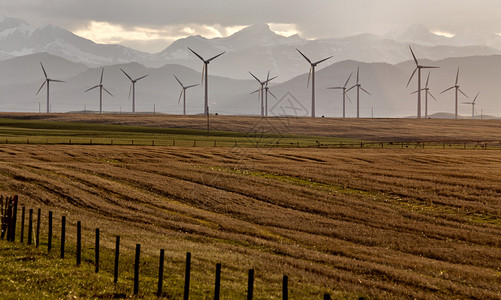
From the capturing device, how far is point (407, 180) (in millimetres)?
64188

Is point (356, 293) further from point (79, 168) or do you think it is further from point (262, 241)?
point (79, 168)

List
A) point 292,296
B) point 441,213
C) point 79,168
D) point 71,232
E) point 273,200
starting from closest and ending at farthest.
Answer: point 292,296, point 71,232, point 441,213, point 273,200, point 79,168

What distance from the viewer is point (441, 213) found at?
46.9m

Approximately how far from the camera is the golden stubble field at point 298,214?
27594 mm

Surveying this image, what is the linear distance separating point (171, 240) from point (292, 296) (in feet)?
41.1

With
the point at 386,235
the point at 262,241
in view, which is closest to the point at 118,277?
the point at 262,241

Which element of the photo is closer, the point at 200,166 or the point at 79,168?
the point at 79,168

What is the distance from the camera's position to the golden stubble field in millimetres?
27594

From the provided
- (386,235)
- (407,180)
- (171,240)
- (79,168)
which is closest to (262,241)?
(171,240)

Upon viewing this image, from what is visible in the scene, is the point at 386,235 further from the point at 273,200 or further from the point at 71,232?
the point at 71,232

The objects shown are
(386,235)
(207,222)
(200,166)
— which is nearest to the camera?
(386,235)

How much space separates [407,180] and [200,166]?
2690 centimetres

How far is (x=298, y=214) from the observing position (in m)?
45.8

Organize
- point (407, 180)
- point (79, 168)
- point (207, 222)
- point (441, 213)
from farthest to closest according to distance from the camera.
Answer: point (79, 168)
point (407, 180)
point (441, 213)
point (207, 222)
